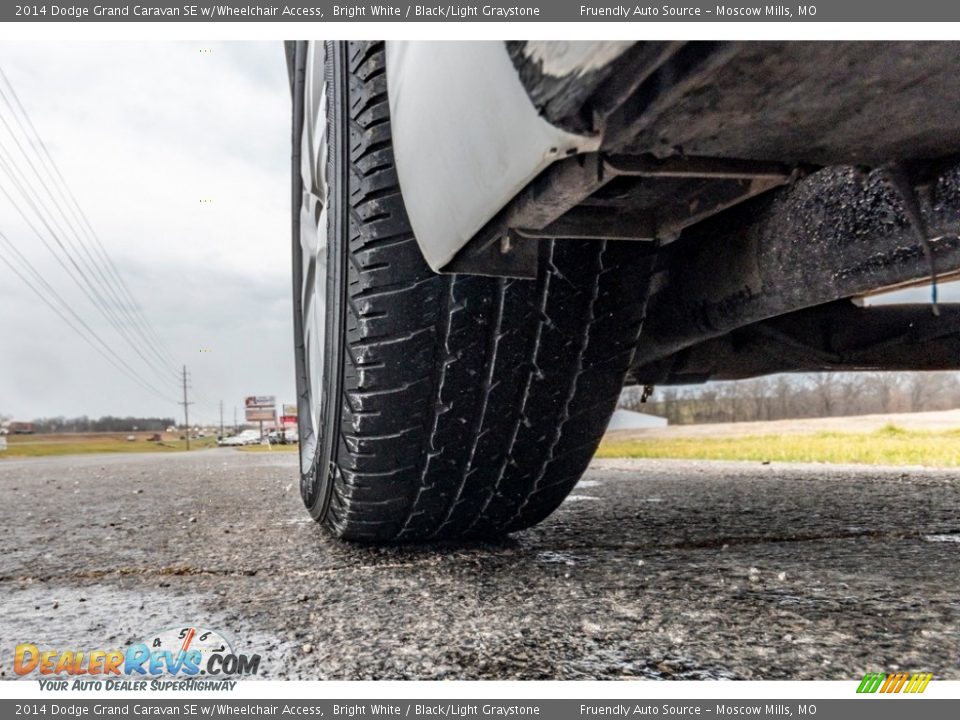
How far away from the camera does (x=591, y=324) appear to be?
1149mm

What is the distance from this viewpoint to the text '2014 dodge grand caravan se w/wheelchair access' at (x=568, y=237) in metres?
0.51

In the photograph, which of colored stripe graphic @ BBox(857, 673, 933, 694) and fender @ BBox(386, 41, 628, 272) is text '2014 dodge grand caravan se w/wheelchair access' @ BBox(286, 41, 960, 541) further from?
colored stripe graphic @ BBox(857, 673, 933, 694)

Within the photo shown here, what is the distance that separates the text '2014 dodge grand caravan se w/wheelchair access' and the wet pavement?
0.59ft

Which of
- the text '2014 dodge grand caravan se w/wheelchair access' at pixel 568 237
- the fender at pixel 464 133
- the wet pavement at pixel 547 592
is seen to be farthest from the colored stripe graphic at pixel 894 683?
the fender at pixel 464 133

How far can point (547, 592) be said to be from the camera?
41.8 inches

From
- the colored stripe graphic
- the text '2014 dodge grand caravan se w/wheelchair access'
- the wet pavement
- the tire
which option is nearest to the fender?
the text '2014 dodge grand caravan se w/wheelchair access'

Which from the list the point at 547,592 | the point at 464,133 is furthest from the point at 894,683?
the point at 464,133

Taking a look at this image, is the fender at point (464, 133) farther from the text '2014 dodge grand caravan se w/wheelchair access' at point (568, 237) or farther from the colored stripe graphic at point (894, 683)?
the colored stripe graphic at point (894, 683)

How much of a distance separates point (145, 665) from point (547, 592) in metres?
0.56

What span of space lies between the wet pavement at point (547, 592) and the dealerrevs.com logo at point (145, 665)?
0.02 metres

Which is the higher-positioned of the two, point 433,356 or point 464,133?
point 464,133

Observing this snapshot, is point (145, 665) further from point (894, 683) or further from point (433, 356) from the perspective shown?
point (894, 683)
